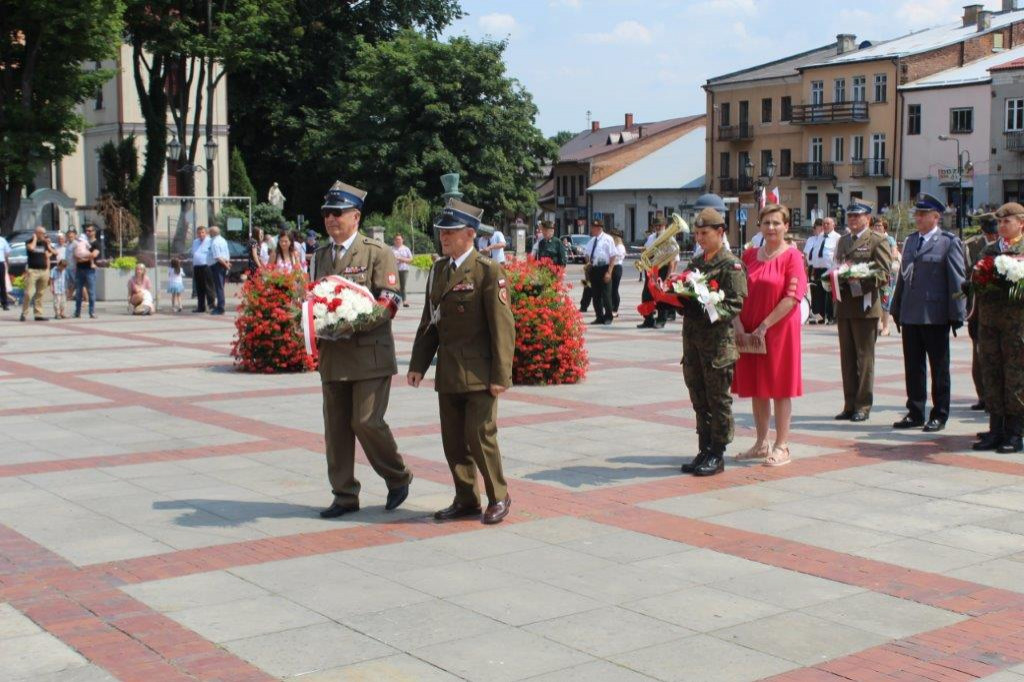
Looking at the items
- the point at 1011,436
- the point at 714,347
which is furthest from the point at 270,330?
the point at 1011,436

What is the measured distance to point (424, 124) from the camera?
53781 millimetres

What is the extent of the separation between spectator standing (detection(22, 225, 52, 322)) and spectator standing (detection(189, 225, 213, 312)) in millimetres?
2703

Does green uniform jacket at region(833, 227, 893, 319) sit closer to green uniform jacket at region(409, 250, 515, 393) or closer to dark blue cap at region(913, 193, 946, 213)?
dark blue cap at region(913, 193, 946, 213)

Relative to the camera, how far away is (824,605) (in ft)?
18.8

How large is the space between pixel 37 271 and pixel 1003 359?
57.6 feet

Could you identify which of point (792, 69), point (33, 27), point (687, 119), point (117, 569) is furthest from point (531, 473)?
point (687, 119)

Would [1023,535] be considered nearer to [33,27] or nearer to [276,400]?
[276,400]

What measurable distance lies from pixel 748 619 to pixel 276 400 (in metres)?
7.53

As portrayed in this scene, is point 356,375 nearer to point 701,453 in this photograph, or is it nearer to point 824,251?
point 701,453

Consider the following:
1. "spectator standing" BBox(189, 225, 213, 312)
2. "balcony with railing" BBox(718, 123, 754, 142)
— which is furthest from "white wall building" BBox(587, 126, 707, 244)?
"spectator standing" BBox(189, 225, 213, 312)

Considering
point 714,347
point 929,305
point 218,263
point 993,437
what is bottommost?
point 993,437

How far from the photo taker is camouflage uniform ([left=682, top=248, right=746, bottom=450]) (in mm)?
8398

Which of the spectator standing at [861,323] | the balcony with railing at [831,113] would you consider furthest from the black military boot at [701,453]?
the balcony with railing at [831,113]

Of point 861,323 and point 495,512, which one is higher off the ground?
point 861,323
